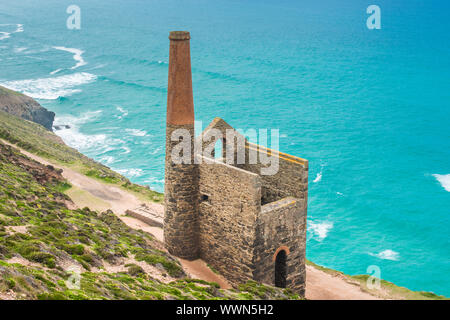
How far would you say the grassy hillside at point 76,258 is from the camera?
47.0ft

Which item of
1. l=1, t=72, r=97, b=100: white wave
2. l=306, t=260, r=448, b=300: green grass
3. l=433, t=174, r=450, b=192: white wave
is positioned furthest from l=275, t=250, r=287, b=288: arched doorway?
l=1, t=72, r=97, b=100: white wave

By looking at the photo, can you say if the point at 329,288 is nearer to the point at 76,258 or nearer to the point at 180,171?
the point at 180,171

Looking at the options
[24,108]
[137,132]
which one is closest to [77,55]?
[137,132]

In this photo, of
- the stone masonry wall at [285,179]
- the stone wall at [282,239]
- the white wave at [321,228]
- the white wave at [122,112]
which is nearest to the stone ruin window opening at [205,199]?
the stone masonry wall at [285,179]

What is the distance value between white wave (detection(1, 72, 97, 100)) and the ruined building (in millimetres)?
75595

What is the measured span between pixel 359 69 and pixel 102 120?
60716mm

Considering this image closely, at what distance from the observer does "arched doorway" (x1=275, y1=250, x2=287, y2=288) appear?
25.0 metres

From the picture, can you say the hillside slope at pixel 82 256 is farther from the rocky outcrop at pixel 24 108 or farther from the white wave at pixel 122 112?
the white wave at pixel 122 112

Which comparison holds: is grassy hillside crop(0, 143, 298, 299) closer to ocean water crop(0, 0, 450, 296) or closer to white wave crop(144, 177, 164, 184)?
ocean water crop(0, 0, 450, 296)

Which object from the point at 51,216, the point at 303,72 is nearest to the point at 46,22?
the point at 303,72

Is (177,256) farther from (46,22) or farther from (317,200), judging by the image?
(46,22)

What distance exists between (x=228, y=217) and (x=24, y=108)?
183 feet

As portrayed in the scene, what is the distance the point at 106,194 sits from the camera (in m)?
38.6

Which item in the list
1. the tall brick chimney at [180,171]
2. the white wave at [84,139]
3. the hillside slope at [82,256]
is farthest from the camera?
the white wave at [84,139]
